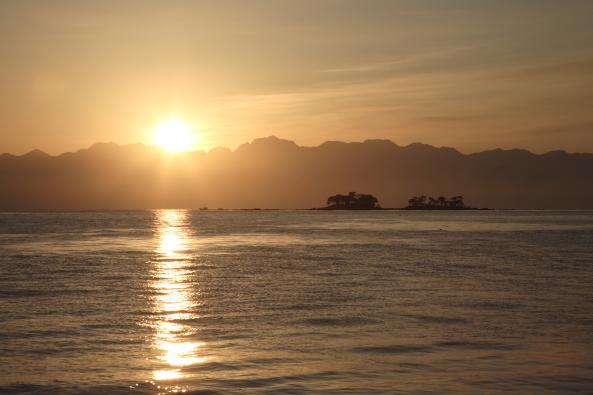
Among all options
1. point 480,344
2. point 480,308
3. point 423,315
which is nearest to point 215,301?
point 423,315

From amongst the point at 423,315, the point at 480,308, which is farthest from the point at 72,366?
the point at 480,308

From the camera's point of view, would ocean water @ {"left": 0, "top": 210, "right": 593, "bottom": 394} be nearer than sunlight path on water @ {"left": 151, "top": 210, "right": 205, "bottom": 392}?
Yes

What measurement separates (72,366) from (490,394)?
1181 cm

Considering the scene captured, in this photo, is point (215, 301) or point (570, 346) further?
point (215, 301)

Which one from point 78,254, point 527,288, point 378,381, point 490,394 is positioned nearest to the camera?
point 490,394

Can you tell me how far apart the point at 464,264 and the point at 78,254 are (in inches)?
1599

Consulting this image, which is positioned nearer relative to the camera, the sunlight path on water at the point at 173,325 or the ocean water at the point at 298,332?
the ocean water at the point at 298,332

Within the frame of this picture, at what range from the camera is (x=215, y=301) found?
32.6m

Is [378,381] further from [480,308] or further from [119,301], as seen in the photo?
[119,301]

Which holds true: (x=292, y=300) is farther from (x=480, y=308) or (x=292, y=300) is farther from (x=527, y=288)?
(x=527, y=288)

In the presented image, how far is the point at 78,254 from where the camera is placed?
68062 millimetres

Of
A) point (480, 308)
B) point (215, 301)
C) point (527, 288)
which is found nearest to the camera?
point (480, 308)

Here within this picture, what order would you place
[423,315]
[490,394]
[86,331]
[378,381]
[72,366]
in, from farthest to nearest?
[423,315]
[86,331]
[72,366]
[378,381]
[490,394]

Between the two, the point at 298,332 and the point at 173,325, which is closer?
the point at 298,332
